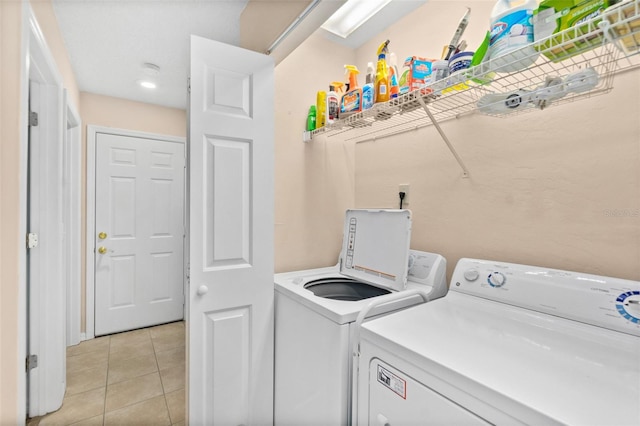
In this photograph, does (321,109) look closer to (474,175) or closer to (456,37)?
(456,37)

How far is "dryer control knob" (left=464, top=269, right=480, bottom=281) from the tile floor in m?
1.89

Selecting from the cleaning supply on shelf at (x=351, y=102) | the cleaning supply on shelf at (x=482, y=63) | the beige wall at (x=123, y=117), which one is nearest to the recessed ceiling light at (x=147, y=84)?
the beige wall at (x=123, y=117)

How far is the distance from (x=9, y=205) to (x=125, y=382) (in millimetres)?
1722

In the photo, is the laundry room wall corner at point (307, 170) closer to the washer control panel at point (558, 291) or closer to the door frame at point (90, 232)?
the washer control panel at point (558, 291)

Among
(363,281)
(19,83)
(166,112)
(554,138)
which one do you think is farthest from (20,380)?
(166,112)

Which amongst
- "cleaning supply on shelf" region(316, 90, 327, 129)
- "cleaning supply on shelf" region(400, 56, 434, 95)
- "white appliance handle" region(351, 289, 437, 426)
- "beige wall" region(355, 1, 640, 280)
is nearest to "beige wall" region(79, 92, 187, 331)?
"cleaning supply on shelf" region(316, 90, 327, 129)

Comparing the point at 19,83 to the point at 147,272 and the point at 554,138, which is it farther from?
the point at 147,272

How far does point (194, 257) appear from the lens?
1392mm

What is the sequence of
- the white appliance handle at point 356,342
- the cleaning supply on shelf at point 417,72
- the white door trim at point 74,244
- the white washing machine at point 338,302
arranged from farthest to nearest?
the white door trim at point 74,244
the cleaning supply on shelf at point 417,72
the white washing machine at point 338,302
the white appliance handle at point 356,342

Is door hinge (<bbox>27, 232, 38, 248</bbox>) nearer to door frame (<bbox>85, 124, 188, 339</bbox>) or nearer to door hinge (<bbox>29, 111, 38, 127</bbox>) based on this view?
door hinge (<bbox>29, 111, 38, 127</bbox>)

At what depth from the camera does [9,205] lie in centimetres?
112

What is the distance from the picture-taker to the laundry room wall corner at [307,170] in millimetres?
1840

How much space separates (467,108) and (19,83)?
1.95 m

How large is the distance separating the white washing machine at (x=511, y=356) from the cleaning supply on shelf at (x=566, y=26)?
0.75 metres
